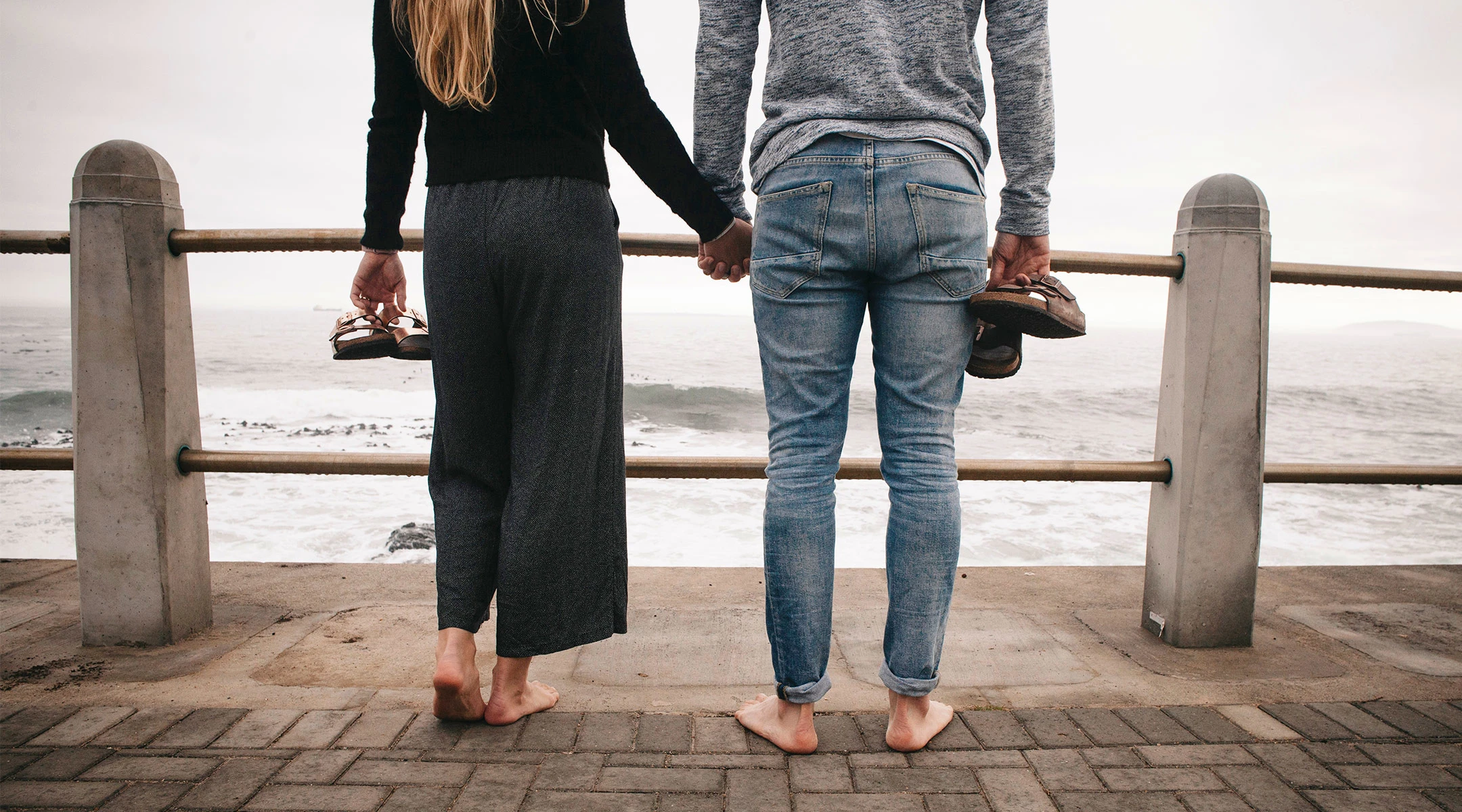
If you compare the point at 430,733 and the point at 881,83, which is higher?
the point at 881,83

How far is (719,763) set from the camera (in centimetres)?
159

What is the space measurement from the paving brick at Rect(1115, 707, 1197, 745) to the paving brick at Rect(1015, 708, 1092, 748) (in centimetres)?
13

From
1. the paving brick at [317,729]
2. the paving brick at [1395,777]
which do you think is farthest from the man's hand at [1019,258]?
the paving brick at [317,729]

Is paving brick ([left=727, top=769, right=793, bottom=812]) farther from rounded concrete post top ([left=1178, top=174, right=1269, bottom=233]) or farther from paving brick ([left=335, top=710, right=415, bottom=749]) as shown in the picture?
rounded concrete post top ([left=1178, top=174, right=1269, bottom=233])

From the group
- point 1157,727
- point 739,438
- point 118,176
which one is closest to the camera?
point 1157,727

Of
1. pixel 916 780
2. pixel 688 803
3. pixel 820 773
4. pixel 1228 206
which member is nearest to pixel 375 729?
pixel 688 803

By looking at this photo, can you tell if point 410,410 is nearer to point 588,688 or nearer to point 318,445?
point 318,445

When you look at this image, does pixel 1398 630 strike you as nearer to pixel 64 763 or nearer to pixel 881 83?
pixel 881 83

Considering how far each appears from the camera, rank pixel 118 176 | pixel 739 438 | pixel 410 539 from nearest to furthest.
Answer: pixel 118 176 → pixel 410 539 → pixel 739 438

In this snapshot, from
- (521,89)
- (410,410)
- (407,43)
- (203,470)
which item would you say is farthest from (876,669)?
(410,410)

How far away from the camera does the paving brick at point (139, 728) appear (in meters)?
1.65

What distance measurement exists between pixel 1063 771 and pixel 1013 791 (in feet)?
0.48

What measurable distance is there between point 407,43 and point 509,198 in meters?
0.39

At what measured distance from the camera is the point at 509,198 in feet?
5.16
